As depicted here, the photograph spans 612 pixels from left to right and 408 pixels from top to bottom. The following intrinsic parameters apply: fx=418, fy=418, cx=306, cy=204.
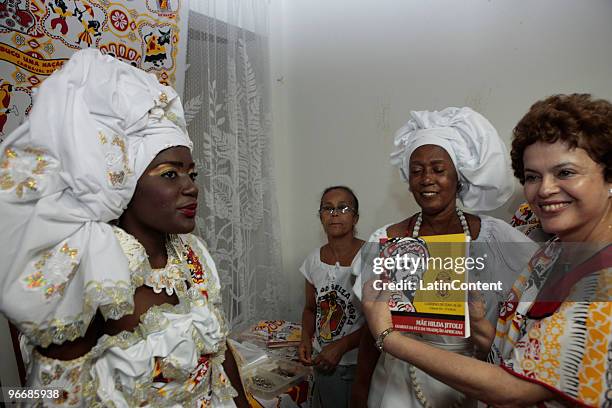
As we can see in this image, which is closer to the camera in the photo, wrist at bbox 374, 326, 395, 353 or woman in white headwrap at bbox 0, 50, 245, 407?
woman in white headwrap at bbox 0, 50, 245, 407

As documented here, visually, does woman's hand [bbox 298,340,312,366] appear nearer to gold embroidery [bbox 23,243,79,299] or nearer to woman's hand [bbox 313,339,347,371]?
woman's hand [bbox 313,339,347,371]

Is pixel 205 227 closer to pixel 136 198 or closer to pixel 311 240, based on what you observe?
pixel 311 240

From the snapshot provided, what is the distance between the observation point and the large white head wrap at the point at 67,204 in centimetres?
91

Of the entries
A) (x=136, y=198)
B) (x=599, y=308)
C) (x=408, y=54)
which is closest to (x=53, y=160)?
(x=136, y=198)

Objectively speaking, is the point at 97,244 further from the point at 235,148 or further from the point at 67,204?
the point at 235,148

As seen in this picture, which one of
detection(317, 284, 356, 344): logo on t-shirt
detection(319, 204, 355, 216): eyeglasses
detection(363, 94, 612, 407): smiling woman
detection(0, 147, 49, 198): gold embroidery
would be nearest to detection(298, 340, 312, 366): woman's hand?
detection(317, 284, 356, 344): logo on t-shirt

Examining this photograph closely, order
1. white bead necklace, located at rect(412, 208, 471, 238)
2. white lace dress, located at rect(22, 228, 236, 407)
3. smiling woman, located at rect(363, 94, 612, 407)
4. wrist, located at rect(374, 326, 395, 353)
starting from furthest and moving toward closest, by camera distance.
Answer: white bead necklace, located at rect(412, 208, 471, 238) < wrist, located at rect(374, 326, 395, 353) < white lace dress, located at rect(22, 228, 236, 407) < smiling woman, located at rect(363, 94, 612, 407)

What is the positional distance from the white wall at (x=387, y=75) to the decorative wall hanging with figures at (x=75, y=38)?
0.92 m

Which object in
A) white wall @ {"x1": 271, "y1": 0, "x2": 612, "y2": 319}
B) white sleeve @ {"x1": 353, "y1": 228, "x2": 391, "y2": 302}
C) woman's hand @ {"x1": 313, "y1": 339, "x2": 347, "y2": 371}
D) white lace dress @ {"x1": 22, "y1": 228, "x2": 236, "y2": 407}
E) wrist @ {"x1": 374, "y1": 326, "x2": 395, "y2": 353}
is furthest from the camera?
white wall @ {"x1": 271, "y1": 0, "x2": 612, "y2": 319}

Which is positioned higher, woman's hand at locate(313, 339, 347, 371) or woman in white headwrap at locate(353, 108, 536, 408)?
woman in white headwrap at locate(353, 108, 536, 408)

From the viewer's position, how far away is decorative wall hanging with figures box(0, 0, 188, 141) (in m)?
1.56

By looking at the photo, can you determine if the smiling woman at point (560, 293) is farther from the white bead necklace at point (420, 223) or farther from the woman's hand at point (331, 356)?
the woman's hand at point (331, 356)

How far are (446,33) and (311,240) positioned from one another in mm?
1522

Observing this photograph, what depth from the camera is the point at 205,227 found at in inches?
89.4
